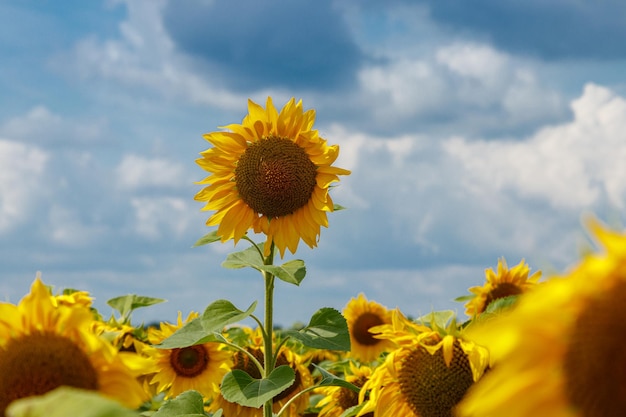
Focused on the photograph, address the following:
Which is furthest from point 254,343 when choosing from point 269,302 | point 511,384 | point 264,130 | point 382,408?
point 511,384

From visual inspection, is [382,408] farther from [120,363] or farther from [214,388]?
[214,388]

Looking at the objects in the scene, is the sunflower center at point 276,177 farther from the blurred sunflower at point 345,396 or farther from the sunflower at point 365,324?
the sunflower at point 365,324

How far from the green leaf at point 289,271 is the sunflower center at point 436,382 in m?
0.92

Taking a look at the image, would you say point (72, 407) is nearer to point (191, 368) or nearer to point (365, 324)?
point (191, 368)

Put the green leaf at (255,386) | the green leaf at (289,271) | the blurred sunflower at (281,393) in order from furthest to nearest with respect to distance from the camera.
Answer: the blurred sunflower at (281,393) < the green leaf at (289,271) < the green leaf at (255,386)

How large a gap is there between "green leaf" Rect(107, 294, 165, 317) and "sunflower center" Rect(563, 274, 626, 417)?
15.6ft

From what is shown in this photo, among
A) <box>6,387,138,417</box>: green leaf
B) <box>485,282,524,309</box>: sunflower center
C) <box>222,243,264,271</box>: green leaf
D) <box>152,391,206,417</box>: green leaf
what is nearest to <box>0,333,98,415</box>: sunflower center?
<box>6,387,138,417</box>: green leaf

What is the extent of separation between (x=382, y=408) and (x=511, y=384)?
6.01ft

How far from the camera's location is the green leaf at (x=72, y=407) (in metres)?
1.28

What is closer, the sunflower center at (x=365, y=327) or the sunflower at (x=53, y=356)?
the sunflower at (x=53, y=356)

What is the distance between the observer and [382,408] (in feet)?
11.3

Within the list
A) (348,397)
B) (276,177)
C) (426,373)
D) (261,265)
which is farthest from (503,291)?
(426,373)

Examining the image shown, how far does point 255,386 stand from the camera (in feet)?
13.5

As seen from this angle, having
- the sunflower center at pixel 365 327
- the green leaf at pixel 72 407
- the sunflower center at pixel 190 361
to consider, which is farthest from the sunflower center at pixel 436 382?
the sunflower center at pixel 365 327
